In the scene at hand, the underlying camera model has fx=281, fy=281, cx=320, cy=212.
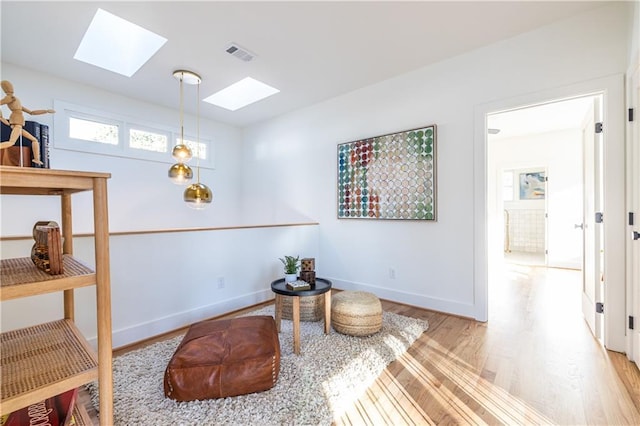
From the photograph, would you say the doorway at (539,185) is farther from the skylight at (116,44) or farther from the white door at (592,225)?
the skylight at (116,44)

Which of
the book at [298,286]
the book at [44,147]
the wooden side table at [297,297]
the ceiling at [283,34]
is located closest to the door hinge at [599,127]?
the ceiling at [283,34]

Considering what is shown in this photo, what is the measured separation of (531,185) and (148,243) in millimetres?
8035

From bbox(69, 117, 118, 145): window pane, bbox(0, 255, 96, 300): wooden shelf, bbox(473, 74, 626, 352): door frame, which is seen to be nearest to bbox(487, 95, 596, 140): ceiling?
bbox(473, 74, 626, 352): door frame

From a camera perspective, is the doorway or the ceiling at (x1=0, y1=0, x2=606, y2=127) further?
the doorway

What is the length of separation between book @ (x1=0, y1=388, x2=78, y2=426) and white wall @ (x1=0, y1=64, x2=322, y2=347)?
92 centimetres

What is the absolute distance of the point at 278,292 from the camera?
2.34 metres

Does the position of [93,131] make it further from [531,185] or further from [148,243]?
[531,185]

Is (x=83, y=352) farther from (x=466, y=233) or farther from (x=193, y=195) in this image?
(x=466, y=233)

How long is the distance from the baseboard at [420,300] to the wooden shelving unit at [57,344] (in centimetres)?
286

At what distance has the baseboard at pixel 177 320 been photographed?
2312 millimetres

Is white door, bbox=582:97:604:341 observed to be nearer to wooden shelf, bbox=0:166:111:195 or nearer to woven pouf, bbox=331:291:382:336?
woven pouf, bbox=331:291:382:336

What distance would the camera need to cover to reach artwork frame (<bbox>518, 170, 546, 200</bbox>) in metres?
6.73

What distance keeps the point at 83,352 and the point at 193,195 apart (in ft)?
5.86

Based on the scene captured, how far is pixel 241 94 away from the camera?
4.25m
